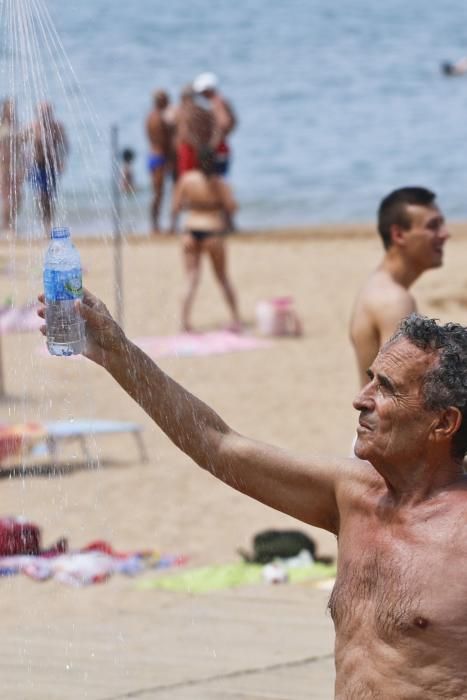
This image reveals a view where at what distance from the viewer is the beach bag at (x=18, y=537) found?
7887 mm

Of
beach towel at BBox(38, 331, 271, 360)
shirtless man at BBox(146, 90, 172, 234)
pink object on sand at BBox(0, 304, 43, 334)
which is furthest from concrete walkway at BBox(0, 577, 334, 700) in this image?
shirtless man at BBox(146, 90, 172, 234)

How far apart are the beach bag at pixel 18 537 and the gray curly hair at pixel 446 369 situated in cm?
456

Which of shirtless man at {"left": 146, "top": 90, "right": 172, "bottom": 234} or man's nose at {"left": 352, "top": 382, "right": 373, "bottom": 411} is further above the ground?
man's nose at {"left": 352, "top": 382, "right": 373, "bottom": 411}

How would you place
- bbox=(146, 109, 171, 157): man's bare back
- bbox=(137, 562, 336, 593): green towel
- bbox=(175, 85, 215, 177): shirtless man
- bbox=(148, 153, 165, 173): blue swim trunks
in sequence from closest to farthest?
bbox=(137, 562, 336, 593): green towel → bbox=(175, 85, 215, 177): shirtless man → bbox=(146, 109, 171, 157): man's bare back → bbox=(148, 153, 165, 173): blue swim trunks

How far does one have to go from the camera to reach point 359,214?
24.5 m

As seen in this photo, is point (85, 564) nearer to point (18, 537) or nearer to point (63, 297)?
point (18, 537)

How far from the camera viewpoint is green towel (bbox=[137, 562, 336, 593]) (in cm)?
723

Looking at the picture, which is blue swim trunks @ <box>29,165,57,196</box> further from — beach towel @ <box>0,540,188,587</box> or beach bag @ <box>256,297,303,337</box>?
beach bag @ <box>256,297,303,337</box>

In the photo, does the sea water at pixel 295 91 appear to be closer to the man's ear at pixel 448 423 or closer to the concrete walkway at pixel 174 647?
the concrete walkway at pixel 174 647

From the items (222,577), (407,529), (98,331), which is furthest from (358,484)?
(222,577)

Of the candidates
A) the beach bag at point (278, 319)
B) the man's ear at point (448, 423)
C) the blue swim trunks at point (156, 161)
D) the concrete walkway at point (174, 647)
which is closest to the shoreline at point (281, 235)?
the blue swim trunks at point (156, 161)

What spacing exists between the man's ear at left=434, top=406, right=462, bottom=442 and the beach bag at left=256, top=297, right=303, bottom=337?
1092 cm

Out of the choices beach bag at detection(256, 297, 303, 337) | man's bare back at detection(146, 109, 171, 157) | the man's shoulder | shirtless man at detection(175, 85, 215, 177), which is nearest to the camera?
the man's shoulder

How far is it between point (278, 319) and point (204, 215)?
1374mm
